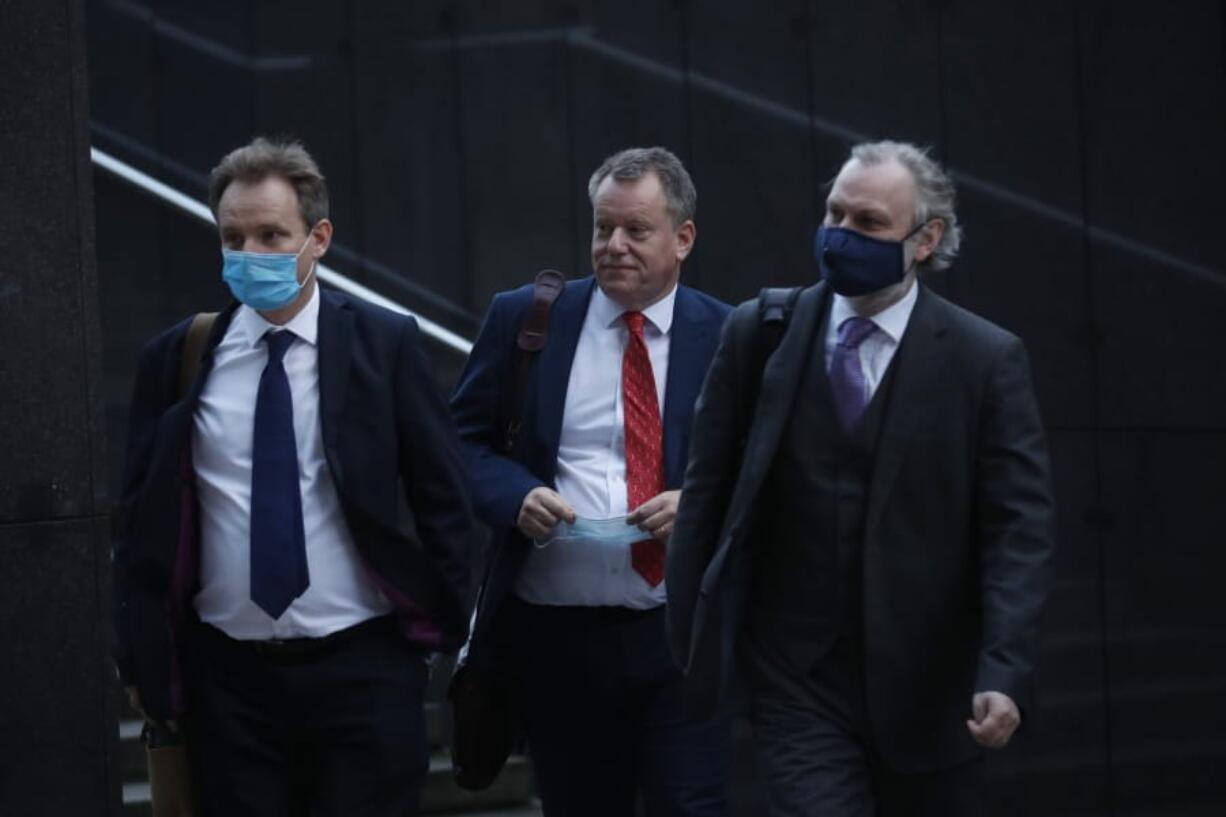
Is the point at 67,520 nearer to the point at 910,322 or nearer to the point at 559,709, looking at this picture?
the point at 559,709

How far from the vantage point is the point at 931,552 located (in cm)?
519

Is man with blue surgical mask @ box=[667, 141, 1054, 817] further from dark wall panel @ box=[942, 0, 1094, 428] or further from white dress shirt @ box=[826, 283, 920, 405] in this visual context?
dark wall panel @ box=[942, 0, 1094, 428]

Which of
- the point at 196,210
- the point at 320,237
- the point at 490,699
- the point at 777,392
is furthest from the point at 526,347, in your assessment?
the point at 196,210

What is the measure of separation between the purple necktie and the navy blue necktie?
3.52 feet

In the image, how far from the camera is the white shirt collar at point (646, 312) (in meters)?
6.09

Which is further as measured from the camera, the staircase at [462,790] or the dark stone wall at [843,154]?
the dark stone wall at [843,154]

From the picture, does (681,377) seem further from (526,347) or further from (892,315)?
(892,315)

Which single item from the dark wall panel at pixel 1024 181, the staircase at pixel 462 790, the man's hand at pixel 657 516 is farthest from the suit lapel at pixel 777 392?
the dark wall panel at pixel 1024 181

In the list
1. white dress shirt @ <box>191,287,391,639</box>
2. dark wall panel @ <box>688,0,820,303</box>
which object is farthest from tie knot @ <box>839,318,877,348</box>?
dark wall panel @ <box>688,0,820,303</box>

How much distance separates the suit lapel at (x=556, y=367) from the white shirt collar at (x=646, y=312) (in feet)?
0.10

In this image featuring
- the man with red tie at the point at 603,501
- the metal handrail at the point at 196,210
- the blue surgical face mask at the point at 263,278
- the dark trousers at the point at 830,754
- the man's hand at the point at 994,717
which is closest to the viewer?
the man's hand at the point at 994,717

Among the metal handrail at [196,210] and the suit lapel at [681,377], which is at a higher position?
the metal handrail at [196,210]

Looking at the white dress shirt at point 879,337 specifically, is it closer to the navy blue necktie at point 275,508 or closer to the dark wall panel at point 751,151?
the navy blue necktie at point 275,508

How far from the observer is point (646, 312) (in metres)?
6.09
